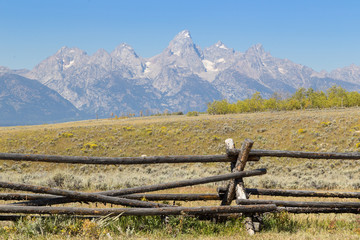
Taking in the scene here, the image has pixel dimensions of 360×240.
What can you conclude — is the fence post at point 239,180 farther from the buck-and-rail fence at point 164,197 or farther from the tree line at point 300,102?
the tree line at point 300,102

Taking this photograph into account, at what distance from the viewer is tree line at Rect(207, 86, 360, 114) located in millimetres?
96188

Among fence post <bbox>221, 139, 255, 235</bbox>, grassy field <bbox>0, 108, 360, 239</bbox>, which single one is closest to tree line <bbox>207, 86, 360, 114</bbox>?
grassy field <bbox>0, 108, 360, 239</bbox>

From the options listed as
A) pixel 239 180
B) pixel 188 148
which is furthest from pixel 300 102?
pixel 239 180

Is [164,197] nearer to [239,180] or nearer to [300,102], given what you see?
[239,180]

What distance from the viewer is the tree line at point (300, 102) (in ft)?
316

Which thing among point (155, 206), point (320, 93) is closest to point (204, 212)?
point (155, 206)

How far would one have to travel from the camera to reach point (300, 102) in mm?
104312

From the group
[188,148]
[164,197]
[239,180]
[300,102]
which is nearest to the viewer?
[239,180]

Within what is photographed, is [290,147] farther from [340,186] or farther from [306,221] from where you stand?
[306,221]

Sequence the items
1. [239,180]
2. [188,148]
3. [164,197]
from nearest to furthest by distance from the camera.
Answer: [239,180] < [164,197] < [188,148]

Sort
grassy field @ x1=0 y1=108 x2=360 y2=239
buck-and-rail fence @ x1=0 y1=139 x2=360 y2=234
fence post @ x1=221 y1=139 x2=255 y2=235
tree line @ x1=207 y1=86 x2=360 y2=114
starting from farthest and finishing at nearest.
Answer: tree line @ x1=207 y1=86 x2=360 y2=114 < grassy field @ x1=0 y1=108 x2=360 y2=239 < fence post @ x1=221 y1=139 x2=255 y2=235 < buck-and-rail fence @ x1=0 y1=139 x2=360 y2=234

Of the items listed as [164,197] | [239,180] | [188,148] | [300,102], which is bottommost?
[188,148]

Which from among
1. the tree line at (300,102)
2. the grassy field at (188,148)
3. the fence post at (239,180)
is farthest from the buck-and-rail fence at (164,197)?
the tree line at (300,102)

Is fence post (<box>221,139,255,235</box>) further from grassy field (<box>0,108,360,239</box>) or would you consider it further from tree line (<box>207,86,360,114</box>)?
tree line (<box>207,86,360,114</box>)
